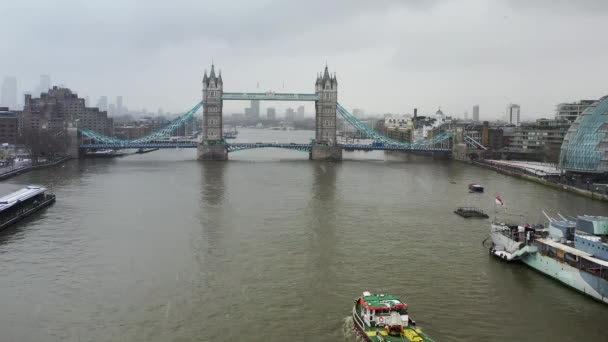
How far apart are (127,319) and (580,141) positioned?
4177 cm

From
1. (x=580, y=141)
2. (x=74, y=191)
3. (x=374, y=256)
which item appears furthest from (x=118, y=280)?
(x=580, y=141)

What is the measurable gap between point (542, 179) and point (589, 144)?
456 centimetres

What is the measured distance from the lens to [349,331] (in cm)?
1702

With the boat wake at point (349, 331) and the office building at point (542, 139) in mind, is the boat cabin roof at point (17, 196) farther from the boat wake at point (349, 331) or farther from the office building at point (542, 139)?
the office building at point (542, 139)

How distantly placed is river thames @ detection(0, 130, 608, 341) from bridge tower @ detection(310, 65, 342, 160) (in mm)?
31597

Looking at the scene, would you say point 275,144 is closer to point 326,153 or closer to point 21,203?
point 326,153

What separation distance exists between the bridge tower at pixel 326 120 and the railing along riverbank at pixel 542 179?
17508 mm

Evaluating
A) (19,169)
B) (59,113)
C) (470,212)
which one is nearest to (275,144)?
(19,169)

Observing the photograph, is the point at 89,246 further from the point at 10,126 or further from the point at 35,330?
the point at 10,126

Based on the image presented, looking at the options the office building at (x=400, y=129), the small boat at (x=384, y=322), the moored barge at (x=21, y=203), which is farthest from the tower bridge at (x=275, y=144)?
the small boat at (x=384, y=322)

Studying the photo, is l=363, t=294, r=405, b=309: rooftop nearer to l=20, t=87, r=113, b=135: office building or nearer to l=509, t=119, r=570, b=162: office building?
l=509, t=119, r=570, b=162: office building

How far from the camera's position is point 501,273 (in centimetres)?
2270

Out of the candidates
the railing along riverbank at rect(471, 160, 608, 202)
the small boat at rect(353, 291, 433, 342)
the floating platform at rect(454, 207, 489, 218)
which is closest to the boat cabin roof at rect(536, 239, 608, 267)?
the small boat at rect(353, 291, 433, 342)

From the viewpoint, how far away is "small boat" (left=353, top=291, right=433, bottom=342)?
15805 mm
